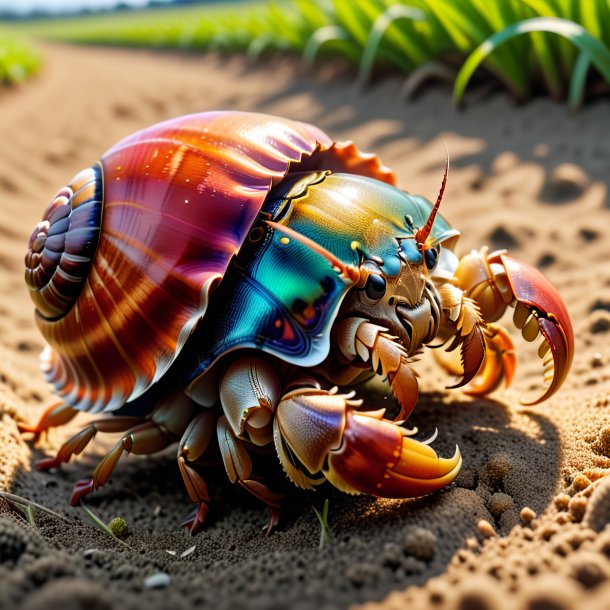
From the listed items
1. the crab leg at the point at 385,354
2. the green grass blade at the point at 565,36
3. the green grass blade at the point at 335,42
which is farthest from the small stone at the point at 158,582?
the green grass blade at the point at 335,42

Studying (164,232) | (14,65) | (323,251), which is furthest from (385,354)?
(14,65)

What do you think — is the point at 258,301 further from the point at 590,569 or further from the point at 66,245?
the point at 590,569

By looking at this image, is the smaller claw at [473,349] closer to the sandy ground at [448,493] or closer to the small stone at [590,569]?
the sandy ground at [448,493]

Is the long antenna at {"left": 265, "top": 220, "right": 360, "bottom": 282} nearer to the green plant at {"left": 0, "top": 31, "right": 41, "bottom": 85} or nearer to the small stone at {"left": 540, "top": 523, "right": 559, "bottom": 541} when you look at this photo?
the small stone at {"left": 540, "top": 523, "right": 559, "bottom": 541}

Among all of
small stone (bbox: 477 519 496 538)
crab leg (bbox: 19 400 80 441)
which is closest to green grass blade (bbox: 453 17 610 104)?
small stone (bbox: 477 519 496 538)

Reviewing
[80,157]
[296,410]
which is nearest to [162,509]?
[296,410]

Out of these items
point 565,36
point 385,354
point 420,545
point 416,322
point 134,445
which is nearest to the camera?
point 420,545

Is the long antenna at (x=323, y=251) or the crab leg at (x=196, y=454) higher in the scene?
the long antenna at (x=323, y=251)
